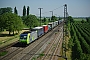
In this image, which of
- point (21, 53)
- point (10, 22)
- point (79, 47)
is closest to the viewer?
point (21, 53)

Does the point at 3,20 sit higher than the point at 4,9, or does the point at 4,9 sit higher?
the point at 4,9

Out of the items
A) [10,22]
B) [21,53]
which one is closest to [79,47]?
[21,53]

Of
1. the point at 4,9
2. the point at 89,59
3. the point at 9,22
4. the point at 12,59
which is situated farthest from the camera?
the point at 4,9

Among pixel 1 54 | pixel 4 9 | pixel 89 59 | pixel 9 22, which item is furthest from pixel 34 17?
pixel 4 9

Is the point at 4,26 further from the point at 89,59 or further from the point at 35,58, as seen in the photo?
the point at 89,59

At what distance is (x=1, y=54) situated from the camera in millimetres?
28875

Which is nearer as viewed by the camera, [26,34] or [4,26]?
[26,34]

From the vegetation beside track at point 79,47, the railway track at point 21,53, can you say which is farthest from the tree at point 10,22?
the vegetation beside track at point 79,47

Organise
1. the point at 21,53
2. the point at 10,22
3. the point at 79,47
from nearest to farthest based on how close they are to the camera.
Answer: the point at 21,53
the point at 79,47
the point at 10,22

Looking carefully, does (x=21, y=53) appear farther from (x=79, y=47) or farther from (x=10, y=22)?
(x=10, y=22)

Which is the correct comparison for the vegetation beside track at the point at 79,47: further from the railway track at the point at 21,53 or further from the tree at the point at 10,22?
the tree at the point at 10,22

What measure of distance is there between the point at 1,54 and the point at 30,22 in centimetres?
5311

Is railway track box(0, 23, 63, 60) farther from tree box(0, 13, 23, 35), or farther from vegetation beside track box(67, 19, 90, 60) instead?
tree box(0, 13, 23, 35)

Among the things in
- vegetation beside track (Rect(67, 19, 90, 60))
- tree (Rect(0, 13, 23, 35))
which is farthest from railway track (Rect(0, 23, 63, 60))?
tree (Rect(0, 13, 23, 35))
